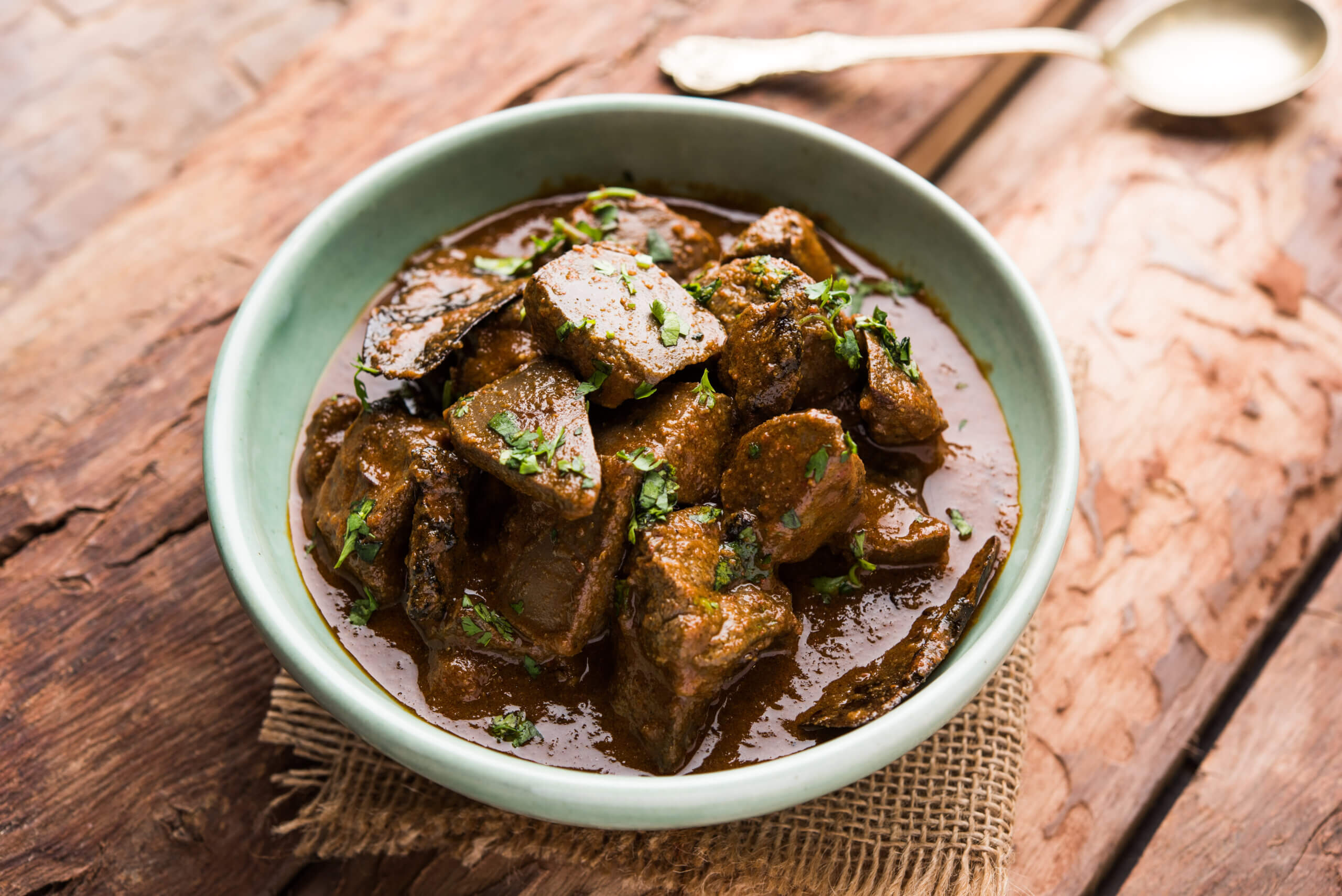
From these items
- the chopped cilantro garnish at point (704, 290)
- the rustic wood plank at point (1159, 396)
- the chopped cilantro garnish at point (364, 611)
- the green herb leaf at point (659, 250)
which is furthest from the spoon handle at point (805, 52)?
the chopped cilantro garnish at point (364, 611)

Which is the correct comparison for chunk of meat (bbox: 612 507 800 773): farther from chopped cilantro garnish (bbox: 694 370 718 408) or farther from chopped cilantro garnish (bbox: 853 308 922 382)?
chopped cilantro garnish (bbox: 853 308 922 382)

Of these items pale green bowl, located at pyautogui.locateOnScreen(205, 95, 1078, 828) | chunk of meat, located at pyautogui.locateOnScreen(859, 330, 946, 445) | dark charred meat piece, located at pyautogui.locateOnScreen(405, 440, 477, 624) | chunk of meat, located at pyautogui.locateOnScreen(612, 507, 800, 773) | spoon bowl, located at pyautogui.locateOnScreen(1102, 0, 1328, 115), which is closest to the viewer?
pale green bowl, located at pyautogui.locateOnScreen(205, 95, 1078, 828)

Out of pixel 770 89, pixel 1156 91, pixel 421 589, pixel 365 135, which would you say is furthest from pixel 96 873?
pixel 1156 91

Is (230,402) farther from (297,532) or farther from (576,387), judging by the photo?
(576,387)

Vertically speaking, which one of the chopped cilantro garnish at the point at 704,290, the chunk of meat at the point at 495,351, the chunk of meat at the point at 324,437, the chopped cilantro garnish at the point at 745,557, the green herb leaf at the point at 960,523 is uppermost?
the chopped cilantro garnish at the point at 704,290

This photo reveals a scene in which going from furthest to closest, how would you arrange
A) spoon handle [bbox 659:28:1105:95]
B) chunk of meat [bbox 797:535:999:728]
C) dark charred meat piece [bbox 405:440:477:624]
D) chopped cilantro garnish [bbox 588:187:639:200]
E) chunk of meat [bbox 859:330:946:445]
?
spoon handle [bbox 659:28:1105:95], chopped cilantro garnish [bbox 588:187:639:200], chunk of meat [bbox 859:330:946:445], dark charred meat piece [bbox 405:440:477:624], chunk of meat [bbox 797:535:999:728]

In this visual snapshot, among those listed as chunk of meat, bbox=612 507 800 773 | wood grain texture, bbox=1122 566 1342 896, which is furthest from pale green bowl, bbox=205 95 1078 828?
wood grain texture, bbox=1122 566 1342 896

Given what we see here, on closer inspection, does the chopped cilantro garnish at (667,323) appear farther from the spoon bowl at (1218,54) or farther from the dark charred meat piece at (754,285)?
the spoon bowl at (1218,54)
